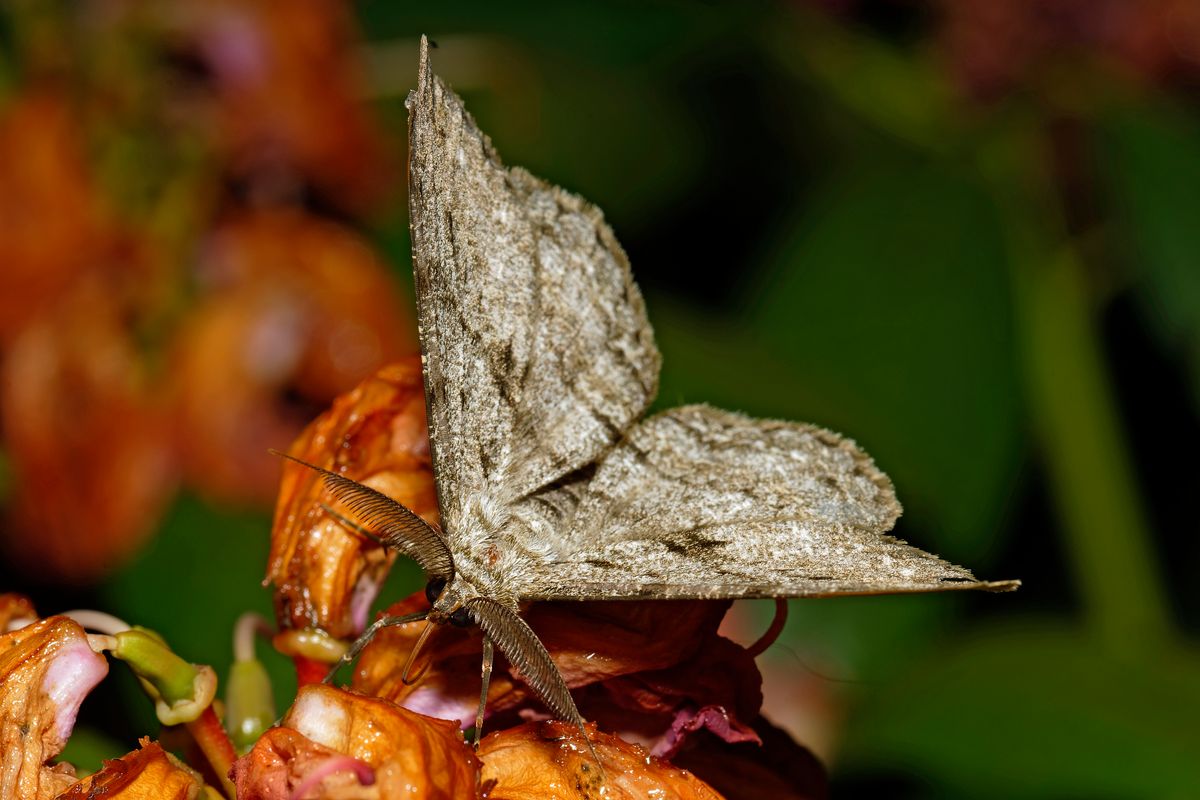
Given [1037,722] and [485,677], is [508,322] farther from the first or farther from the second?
[1037,722]

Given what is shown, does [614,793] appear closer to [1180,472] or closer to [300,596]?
[300,596]

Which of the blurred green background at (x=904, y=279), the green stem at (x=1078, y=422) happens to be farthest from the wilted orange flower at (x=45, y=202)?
the green stem at (x=1078, y=422)

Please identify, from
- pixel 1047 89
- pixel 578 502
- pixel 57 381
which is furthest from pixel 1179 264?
pixel 57 381

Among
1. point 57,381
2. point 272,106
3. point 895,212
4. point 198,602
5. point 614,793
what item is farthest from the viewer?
point 895,212

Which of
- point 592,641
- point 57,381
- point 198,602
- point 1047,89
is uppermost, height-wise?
point 1047,89

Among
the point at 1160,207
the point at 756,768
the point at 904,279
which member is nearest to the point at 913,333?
the point at 904,279

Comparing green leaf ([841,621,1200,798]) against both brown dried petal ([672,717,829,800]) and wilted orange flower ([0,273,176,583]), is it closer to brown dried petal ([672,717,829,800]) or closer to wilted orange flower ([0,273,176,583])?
brown dried petal ([672,717,829,800])
